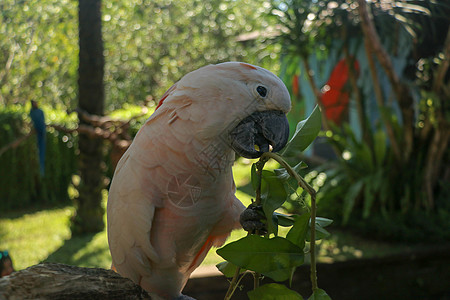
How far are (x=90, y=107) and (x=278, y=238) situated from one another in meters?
3.22

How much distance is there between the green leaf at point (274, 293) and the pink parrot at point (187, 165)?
23 centimetres

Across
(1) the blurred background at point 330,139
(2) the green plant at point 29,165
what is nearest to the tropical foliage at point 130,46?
(1) the blurred background at point 330,139

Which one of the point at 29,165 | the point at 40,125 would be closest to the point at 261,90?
the point at 40,125

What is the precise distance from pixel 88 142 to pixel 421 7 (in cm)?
322

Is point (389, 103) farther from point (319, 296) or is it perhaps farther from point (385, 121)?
point (319, 296)

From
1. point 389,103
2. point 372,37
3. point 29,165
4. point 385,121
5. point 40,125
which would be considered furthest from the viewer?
point 29,165

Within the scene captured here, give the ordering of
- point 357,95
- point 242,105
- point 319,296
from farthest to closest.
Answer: point 357,95, point 242,105, point 319,296

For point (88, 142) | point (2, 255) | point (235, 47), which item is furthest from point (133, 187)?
point (235, 47)

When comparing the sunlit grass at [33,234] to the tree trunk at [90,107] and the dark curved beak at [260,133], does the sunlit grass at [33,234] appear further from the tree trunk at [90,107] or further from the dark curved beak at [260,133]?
the dark curved beak at [260,133]

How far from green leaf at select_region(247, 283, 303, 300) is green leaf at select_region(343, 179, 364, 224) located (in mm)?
3336

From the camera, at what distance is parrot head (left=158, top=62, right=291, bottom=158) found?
930mm

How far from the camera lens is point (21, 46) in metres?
7.49

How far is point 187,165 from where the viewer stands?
0.97m

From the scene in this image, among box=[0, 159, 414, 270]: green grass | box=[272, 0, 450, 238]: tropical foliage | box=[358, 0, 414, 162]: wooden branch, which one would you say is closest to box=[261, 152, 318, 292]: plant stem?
box=[0, 159, 414, 270]: green grass
